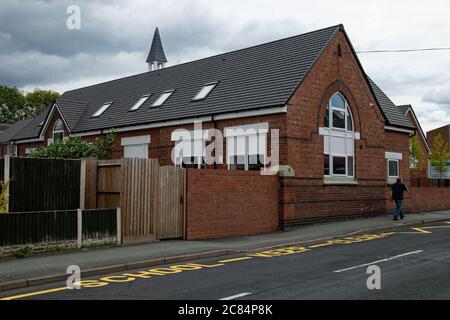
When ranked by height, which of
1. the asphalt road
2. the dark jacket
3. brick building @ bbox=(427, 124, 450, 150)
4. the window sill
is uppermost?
brick building @ bbox=(427, 124, 450, 150)

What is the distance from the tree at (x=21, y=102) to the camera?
69375 mm

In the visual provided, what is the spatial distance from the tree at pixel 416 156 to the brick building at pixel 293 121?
49.2 ft

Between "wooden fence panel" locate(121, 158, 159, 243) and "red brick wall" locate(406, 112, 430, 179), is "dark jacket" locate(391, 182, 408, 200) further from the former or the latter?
"red brick wall" locate(406, 112, 430, 179)

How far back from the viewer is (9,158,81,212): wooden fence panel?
13.3m

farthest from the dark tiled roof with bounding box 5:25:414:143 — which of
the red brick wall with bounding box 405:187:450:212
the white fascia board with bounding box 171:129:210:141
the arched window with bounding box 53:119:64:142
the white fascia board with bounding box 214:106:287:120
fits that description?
the red brick wall with bounding box 405:187:450:212

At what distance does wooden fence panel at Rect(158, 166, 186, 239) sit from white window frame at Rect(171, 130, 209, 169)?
20.8ft

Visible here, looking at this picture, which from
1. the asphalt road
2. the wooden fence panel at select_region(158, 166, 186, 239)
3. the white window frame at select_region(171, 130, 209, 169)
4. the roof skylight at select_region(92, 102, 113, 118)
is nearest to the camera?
the asphalt road

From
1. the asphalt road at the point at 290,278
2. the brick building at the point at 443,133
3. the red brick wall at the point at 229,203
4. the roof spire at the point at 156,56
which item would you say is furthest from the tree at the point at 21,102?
the asphalt road at the point at 290,278

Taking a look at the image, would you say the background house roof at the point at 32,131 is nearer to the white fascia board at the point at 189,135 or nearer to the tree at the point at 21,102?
the white fascia board at the point at 189,135

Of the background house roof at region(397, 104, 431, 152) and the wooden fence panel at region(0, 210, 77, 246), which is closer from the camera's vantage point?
the wooden fence panel at region(0, 210, 77, 246)

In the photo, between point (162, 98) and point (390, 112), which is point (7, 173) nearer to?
Answer: point (162, 98)

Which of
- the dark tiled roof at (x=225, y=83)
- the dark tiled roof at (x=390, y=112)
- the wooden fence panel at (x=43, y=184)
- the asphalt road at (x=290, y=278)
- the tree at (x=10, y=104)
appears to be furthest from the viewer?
the tree at (x=10, y=104)

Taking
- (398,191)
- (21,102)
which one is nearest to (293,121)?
(398,191)

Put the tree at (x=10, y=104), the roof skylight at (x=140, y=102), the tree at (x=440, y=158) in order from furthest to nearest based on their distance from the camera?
the tree at (x=10, y=104) → the tree at (x=440, y=158) → the roof skylight at (x=140, y=102)
